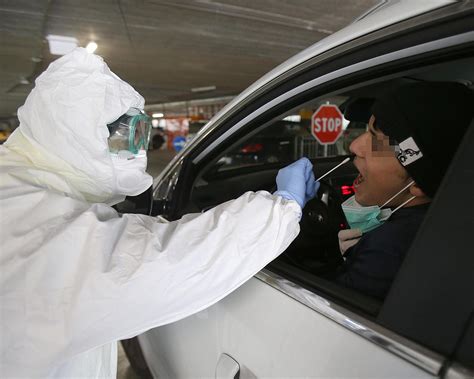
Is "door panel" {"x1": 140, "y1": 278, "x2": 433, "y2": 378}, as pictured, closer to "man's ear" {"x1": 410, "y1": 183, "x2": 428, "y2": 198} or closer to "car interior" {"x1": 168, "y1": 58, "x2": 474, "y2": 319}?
"car interior" {"x1": 168, "y1": 58, "x2": 474, "y2": 319}

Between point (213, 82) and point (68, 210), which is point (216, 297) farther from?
point (213, 82)

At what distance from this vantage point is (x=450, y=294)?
644 millimetres

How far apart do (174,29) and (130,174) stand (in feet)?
23.2

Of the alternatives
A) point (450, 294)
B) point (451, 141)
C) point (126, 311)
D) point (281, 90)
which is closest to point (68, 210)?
point (126, 311)

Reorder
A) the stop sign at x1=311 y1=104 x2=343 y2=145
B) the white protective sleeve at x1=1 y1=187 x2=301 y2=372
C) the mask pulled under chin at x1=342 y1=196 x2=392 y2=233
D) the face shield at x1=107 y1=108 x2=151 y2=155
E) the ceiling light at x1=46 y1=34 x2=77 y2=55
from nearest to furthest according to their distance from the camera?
the white protective sleeve at x1=1 y1=187 x2=301 y2=372
the face shield at x1=107 y1=108 x2=151 y2=155
the mask pulled under chin at x1=342 y1=196 x2=392 y2=233
the stop sign at x1=311 y1=104 x2=343 y2=145
the ceiling light at x1=46 y1=34 x2=77 y2=55

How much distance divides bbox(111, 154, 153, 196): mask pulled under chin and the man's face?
2.56 ft

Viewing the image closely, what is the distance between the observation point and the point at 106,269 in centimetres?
84

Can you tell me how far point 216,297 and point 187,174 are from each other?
98 cm

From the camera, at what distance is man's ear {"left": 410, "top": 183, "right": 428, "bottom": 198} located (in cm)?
97

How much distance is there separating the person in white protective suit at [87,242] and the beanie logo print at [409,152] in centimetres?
34

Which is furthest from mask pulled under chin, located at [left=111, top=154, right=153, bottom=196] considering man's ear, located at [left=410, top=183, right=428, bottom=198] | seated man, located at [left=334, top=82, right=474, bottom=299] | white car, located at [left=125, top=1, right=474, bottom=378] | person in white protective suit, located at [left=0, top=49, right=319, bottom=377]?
man's ear, located at [left=410, top=183, right=428, bottom=198]

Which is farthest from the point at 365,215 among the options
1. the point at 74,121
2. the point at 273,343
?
the point at 74,121

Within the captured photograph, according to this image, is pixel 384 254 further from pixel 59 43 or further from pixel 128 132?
pixel 59 43

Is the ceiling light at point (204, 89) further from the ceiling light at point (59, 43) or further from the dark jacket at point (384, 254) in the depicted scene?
the dark jacket at point (384, 254)
